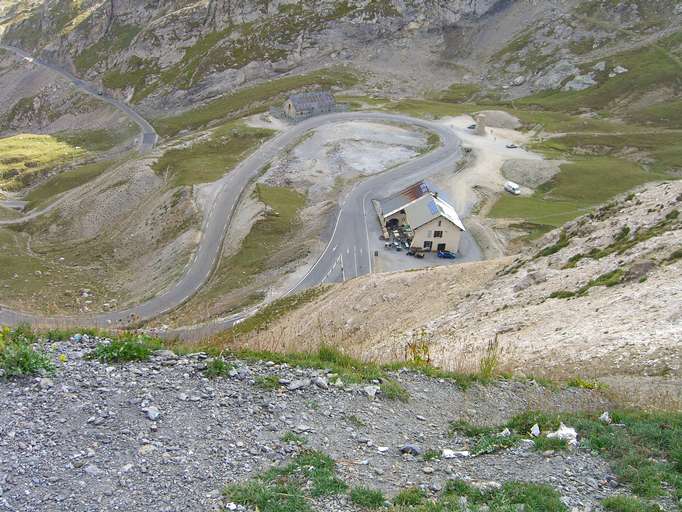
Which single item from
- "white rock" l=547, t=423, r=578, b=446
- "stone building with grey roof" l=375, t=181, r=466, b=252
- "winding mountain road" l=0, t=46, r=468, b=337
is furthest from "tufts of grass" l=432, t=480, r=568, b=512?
"stone building with grey roof" l=375, t=181, r=466, b=252

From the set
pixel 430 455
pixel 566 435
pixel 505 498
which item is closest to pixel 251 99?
pixel 430 455

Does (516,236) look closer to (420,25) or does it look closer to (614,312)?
(614,312)

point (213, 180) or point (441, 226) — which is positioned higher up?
point (213, 180)

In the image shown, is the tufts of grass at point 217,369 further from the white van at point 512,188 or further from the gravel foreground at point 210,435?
the white van at point 512,188

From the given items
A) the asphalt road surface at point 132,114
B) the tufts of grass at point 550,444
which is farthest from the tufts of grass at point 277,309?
the asphalt road surface at point 132,114

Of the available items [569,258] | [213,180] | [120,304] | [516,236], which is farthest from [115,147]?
[569,258]

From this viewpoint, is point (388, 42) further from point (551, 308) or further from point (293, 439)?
point (293, 439)
